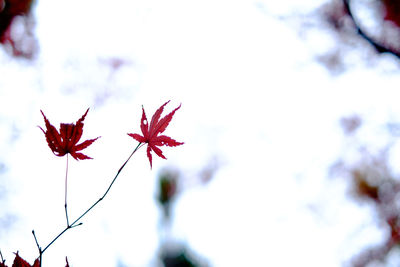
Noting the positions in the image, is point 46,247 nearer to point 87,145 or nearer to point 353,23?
point 87,145

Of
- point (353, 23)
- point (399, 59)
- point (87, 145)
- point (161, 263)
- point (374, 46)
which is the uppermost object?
point (353, 23)

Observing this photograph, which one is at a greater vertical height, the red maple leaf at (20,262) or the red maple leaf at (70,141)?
the red maple leaf at (70,141)

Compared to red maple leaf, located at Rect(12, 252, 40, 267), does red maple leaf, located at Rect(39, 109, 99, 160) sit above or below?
above

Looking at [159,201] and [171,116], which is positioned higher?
[159,201]

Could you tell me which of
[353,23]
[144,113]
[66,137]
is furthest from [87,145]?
[353,23]

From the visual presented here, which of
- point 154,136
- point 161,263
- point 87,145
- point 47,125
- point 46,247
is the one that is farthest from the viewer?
point 161,263

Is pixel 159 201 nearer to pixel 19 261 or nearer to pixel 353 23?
pixel 353 23

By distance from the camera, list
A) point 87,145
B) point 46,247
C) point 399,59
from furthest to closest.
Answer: point 399,59, point 87,145, point 46,247

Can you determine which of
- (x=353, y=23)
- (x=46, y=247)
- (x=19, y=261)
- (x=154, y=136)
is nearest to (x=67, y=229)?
(x=46, y=247)

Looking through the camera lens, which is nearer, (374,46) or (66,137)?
(66,137)
